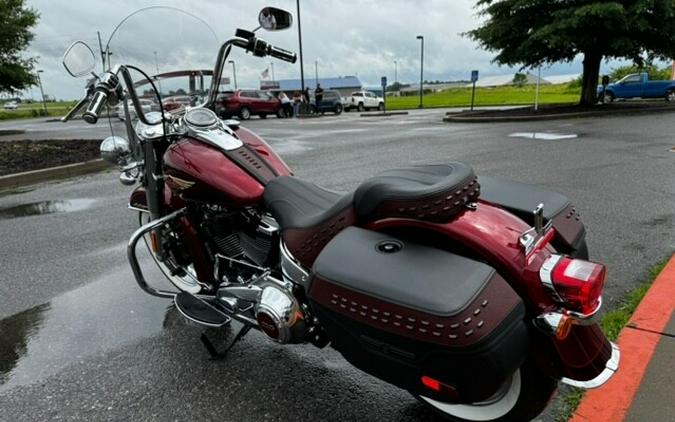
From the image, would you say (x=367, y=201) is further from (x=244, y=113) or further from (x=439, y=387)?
(x=244, y=113)

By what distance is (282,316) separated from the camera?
1917mm

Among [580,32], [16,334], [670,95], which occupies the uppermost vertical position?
[580,32]

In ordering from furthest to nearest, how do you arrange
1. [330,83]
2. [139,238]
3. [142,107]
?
1. [330,83]
2. [142,107]
3. [139,238]

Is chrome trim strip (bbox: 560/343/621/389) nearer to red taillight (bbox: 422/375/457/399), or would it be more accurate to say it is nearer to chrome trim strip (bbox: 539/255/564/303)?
chrome trim strip (bbox: 539/255/564/303)

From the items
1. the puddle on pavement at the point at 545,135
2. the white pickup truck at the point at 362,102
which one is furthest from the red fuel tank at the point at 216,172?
the white pickup truck at the point at 362,102

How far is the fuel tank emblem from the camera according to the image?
230 centimetres

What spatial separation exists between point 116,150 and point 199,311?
1.01 m

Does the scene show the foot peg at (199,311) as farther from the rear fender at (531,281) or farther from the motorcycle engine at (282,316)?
the rear fender at (531,281)

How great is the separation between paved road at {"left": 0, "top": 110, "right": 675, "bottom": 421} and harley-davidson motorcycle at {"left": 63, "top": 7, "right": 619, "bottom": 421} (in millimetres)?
302

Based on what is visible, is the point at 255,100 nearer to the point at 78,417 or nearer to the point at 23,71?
the point at 23,71

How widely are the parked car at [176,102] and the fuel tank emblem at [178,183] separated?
0.57 metres

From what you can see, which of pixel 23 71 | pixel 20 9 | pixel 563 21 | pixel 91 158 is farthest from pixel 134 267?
pixel 20 9

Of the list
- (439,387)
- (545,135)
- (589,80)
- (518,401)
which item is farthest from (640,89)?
(439,387)

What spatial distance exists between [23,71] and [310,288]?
23.5 meters
